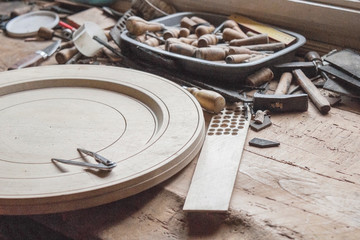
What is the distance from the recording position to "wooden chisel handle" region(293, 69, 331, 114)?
128 cm

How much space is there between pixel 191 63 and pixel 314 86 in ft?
1.23

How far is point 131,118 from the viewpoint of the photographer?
116 cm

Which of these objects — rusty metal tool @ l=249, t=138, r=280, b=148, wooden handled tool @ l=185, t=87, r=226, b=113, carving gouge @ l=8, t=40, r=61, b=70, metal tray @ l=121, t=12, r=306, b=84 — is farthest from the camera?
carving gouge @ l=8, t=40, r=61, b=70

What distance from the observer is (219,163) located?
1048mm

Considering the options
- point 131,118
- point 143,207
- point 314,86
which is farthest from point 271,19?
point 143,207

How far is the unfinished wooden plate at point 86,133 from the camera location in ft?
2.88

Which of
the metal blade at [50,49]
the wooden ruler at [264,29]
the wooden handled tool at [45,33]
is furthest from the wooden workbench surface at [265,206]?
the wooden handled tool at [45,33]

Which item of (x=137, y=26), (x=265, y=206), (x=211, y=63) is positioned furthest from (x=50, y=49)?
(x=265, y=206)

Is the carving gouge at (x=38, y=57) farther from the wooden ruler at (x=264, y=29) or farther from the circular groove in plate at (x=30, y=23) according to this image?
the wooden ruler at (x=264, y=29)

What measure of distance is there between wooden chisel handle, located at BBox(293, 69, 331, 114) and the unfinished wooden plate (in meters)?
0.37

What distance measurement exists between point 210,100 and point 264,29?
555 millimetres

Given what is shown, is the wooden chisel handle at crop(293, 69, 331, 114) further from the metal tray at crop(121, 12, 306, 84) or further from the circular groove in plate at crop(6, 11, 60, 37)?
the circular groove in plate at crop(6, 11, 60, 37)

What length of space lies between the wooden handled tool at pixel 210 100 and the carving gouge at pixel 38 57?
62 cm

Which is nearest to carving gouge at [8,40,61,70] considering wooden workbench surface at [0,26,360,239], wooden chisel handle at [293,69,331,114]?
wooden workbench surface at [0,26,360,239]
